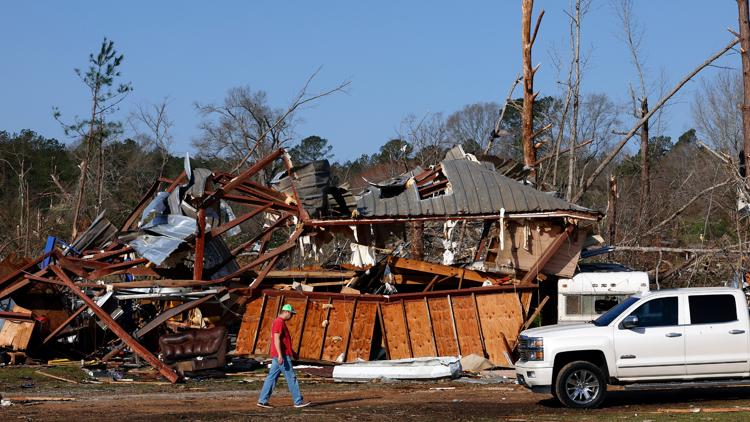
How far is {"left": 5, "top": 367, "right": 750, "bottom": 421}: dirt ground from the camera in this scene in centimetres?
1398

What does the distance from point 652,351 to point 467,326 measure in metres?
6.71

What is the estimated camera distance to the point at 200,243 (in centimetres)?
2108

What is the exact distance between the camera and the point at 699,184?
45.0 meters

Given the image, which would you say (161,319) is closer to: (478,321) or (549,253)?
(478,321)

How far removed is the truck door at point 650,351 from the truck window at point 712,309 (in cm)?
36

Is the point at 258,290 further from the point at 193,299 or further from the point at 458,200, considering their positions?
the point at 458,200

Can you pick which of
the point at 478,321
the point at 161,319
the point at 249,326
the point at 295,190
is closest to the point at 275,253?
the point at 295,190

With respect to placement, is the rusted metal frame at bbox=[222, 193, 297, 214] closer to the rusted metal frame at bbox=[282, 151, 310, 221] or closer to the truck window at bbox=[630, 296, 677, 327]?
the rusted metal frame at bbox=[282, 151, 310, 221]

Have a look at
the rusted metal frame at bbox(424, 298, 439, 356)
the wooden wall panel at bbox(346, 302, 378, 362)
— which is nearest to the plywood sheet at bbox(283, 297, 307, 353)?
the wooden wall panel at bbox(346, 302, 378, 362)

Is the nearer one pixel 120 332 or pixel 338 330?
pixel 120 332

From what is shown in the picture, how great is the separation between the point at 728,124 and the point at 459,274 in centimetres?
3658

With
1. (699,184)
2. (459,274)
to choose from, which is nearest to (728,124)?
(699,184)

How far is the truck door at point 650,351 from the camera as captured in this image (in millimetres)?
14836

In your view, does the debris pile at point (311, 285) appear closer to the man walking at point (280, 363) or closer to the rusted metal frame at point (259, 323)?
the rusted metal frame at point (259, 323)
